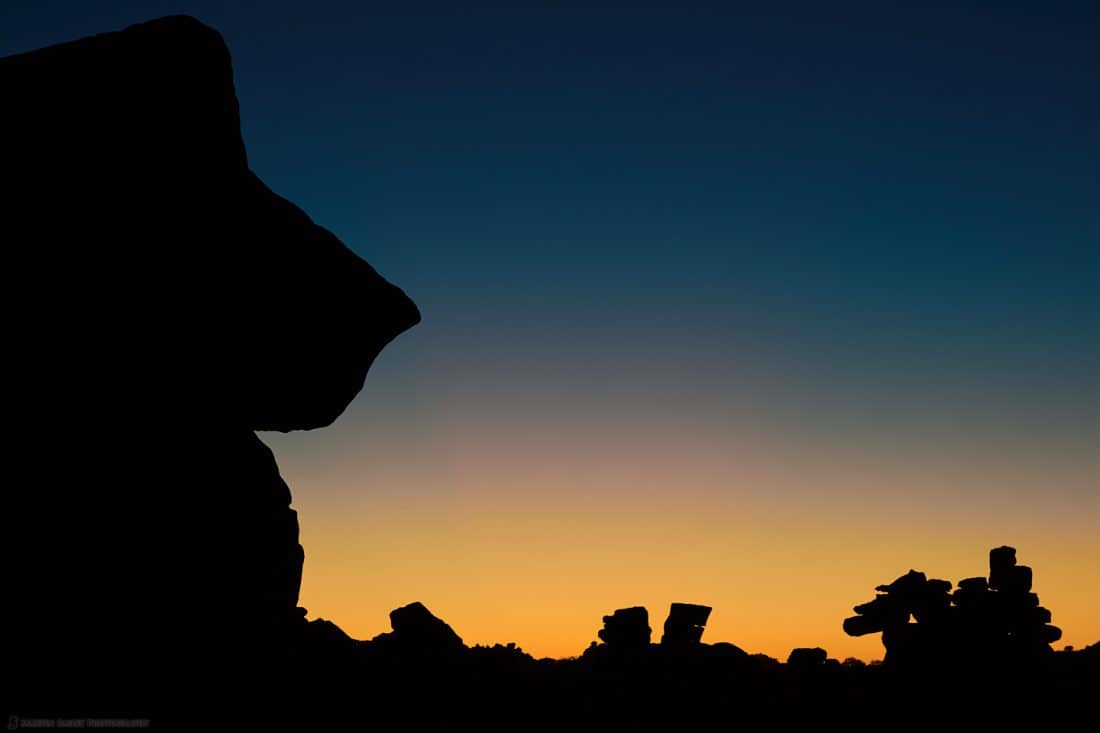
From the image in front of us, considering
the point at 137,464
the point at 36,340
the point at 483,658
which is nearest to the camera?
the point at 36,340

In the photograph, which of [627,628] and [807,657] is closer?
[807,657]

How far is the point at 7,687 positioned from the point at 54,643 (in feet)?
3.16

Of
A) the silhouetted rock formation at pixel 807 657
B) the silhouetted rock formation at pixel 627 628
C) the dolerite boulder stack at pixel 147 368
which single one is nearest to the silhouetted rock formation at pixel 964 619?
the silhouetted rock formation at pixel 807 657

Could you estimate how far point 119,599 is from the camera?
16.8 m

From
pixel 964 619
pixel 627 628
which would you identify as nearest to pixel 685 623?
pixel 627 628

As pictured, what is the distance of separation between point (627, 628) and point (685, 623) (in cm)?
395

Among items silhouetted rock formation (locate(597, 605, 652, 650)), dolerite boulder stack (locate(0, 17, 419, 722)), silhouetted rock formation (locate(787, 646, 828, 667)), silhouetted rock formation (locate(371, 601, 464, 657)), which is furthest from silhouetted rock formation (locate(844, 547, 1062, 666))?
dolerite boulder stack (locate(0, 17, 419, 722))

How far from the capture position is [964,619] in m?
32.2

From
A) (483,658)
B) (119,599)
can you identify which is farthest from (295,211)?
(483,658)

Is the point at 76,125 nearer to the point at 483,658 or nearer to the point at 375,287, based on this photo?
the point at 375,287

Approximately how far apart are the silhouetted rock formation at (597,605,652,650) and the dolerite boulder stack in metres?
23.0

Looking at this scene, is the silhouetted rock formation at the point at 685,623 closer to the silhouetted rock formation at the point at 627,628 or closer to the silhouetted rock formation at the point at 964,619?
the silhouetted rock formation at the point at 627,628

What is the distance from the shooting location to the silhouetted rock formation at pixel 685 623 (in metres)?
38.6

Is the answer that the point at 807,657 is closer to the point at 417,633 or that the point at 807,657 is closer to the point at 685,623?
the point at 685,623
